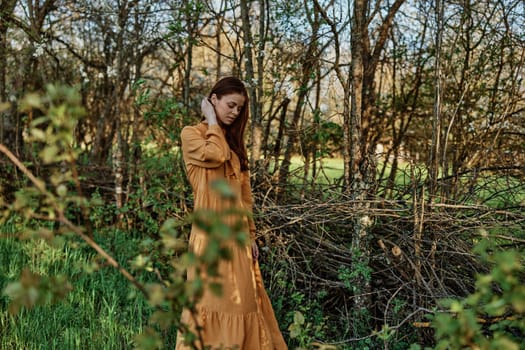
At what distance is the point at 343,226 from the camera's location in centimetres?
374

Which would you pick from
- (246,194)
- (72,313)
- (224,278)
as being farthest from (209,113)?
(72,313)

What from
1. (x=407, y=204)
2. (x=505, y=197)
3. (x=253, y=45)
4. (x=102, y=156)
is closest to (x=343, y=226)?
(x=407, y=204)

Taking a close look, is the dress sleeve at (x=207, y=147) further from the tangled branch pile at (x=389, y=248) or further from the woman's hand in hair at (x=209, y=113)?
the tangled branch pile at (x=389, y=248)

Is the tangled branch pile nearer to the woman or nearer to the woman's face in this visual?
the woman

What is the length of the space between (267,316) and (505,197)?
5.91 feet

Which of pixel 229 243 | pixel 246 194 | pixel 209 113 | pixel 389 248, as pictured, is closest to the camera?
pixel 229 243

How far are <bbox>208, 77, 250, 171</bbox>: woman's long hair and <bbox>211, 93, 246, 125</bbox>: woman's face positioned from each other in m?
0.02

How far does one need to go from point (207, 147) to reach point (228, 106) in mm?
317

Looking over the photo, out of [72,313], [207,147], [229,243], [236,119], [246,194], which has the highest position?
[236,119]

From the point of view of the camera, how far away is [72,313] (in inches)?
135

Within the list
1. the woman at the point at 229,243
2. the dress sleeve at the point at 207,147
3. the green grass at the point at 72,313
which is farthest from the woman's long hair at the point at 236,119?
the green grass at the point at 72,313

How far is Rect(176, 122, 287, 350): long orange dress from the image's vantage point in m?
2.60

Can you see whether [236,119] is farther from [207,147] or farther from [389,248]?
[389,248]

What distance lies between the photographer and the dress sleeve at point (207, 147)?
2582mm
